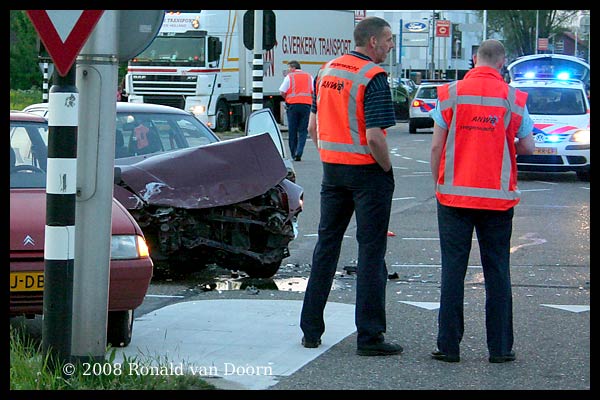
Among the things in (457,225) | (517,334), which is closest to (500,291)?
(457,225)

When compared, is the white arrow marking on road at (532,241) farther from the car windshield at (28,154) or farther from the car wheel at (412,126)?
the car wheel at (412,126)

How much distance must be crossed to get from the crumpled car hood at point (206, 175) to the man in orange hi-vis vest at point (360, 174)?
248 centimetres

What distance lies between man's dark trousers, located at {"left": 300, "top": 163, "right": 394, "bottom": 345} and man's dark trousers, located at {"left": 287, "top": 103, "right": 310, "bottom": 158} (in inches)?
650

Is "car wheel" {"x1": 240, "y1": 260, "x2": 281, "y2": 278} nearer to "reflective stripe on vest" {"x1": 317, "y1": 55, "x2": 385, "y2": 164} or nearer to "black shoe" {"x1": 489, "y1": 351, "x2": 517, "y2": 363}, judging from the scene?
"reflective stripe on vest" {"x1": 317, "y1": 55, "x2": 385, "y2": 164}

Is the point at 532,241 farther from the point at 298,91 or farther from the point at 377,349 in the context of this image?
the point at 298,91

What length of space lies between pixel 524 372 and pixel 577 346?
0.85 meters

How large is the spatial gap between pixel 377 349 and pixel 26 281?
213cm

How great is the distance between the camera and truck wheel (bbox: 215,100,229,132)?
111 ft

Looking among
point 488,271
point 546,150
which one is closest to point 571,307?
point 488,271

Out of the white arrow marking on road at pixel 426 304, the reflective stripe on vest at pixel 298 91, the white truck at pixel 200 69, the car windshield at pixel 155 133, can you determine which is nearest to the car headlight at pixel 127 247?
the white arrow marking on road at pixel 426 304

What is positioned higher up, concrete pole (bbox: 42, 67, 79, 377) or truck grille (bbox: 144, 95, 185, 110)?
truck grille (bbox: 144, 95, 185, 110)

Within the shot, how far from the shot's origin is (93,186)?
6055 millimetres

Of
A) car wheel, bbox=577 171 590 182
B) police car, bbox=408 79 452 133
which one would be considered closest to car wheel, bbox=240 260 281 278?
car wheel, bbox=577 171 590 182
